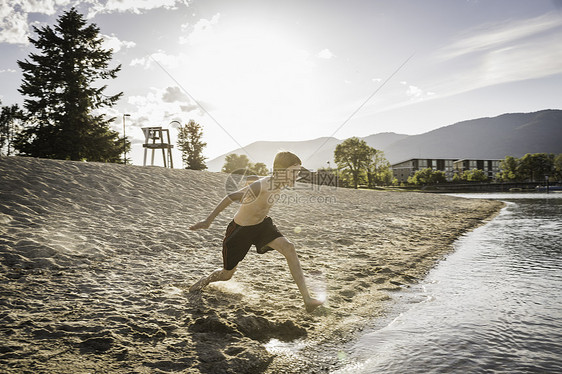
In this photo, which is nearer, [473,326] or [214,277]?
[473,326]

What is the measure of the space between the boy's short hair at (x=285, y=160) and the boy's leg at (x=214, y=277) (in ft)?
5.23

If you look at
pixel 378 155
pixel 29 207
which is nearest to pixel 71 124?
pixel 29 207

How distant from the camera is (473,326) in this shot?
3689 millimetres

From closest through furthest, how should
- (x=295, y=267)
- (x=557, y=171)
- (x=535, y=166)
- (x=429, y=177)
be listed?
(x=295, y=267), (x=429, y=177), (x=535, y=166), (x=557, y=171)

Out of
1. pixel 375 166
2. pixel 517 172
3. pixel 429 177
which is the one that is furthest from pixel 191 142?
pixel 517 172

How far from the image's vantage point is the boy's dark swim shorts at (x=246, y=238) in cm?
399

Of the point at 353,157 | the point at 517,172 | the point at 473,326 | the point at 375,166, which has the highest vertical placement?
the point at 353,157

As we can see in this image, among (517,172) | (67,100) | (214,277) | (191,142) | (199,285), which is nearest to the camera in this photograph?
(214,277)

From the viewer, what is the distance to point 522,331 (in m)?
3.54

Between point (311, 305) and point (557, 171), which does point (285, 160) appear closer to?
point (311, 305)

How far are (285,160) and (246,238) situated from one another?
1.12 m

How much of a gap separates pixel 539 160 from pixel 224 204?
403 ft

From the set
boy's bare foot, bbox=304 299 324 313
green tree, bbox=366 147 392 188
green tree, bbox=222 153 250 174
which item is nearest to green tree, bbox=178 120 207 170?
green tree, bbox=222 153 250 174

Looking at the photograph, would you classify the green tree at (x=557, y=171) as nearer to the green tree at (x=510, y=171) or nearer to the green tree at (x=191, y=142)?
the green tree at (x=510, y=171)
